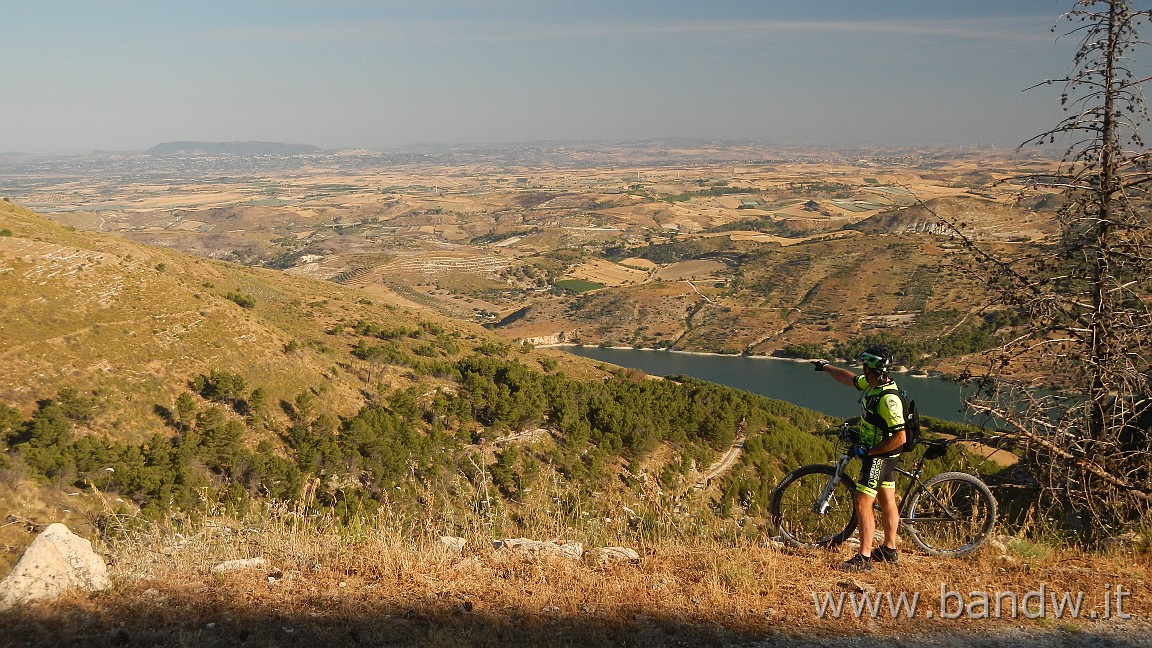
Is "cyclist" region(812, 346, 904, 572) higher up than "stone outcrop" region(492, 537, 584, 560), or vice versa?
"cyclist" region(812, 346, 904, 572)

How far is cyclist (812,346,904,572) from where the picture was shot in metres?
6.59

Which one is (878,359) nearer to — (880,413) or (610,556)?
(880,413)

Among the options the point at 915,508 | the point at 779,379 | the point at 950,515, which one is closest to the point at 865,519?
the point at 915,508

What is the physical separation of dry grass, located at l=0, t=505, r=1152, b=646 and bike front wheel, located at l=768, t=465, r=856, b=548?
353 millimetres

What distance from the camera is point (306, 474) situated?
22734 millimetres

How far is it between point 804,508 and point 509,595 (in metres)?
3.70

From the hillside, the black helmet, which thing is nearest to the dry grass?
the black helmet

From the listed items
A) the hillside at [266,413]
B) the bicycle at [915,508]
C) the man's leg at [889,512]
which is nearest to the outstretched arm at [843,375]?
the bicycle at [915,508]

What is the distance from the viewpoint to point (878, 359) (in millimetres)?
6699

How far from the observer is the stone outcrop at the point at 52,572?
580 cm

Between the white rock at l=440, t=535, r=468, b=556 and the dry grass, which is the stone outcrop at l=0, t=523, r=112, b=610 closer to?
the dry grass

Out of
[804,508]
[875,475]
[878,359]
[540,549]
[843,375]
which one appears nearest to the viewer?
[878,359]

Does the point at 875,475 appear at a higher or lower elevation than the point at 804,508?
higher

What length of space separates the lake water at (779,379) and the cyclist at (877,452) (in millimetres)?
74992
